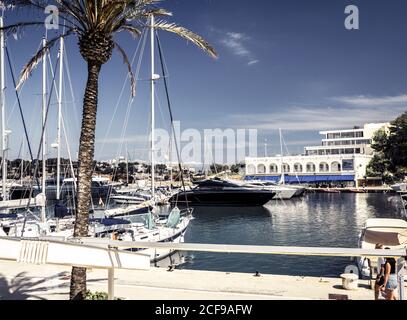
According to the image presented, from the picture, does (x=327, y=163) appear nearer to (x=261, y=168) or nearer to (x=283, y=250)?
(x=261, y=168)

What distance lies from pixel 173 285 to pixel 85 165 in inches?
173

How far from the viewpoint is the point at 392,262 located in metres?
11.2

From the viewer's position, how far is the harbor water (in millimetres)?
25562

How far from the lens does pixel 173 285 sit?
11.2 m

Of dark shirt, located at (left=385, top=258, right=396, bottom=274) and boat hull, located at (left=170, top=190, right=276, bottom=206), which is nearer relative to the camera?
dark shirt, located at (left=385, top=258, right=396, bottom=274)

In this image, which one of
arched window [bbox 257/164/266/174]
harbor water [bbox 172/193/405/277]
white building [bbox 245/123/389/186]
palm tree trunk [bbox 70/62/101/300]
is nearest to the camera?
palm tree trunk [bbox 70/62/101/300]

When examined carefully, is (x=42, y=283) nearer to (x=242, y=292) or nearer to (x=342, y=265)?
(x=242, y=292)

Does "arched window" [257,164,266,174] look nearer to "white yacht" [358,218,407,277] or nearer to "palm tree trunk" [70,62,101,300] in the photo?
"white yacht" [358,218,407,277]

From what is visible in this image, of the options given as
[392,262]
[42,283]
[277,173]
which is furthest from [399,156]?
[42,283]

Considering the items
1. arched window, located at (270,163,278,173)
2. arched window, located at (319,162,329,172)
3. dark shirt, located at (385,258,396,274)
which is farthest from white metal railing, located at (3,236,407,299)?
arched window, located at (270,163,278,173)

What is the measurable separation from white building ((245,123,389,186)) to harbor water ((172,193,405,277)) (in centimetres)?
4171

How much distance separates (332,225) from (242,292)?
41295mm

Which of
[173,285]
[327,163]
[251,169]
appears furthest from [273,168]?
[173,285]

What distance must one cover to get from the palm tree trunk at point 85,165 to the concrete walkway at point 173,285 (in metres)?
1.18
